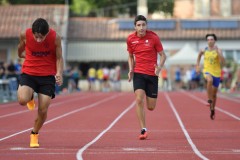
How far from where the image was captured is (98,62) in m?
60.0

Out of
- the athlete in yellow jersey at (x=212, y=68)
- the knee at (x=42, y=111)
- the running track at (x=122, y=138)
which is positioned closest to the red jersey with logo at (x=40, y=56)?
the knee at (x=42, y=111)

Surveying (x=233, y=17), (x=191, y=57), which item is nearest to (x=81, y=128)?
(x=191, y=57)

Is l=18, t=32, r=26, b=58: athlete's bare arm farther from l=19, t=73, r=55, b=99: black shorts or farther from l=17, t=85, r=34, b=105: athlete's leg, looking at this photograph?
l=17, t=85, r=34, b=105: athlete's leg

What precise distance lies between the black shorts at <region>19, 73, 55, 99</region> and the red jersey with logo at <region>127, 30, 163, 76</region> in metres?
2.37

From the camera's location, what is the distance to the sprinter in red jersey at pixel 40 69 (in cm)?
1116

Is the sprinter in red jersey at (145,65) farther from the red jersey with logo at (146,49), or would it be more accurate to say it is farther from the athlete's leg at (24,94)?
the athlete's leg at (24,94)

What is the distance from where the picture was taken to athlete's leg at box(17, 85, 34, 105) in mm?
11087

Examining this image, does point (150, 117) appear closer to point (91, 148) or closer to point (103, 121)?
point (103, 121)

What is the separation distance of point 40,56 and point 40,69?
0.20 meters

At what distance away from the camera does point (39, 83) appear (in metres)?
11.4

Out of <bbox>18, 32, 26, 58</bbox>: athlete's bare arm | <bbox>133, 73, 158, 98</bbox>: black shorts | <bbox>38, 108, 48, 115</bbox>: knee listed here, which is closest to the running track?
<bbox>38, 108, 48, 115</bbox>: knee

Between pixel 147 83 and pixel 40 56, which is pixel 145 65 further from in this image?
pixel 40 56

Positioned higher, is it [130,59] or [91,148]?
[130,59]

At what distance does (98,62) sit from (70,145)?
159 ft
